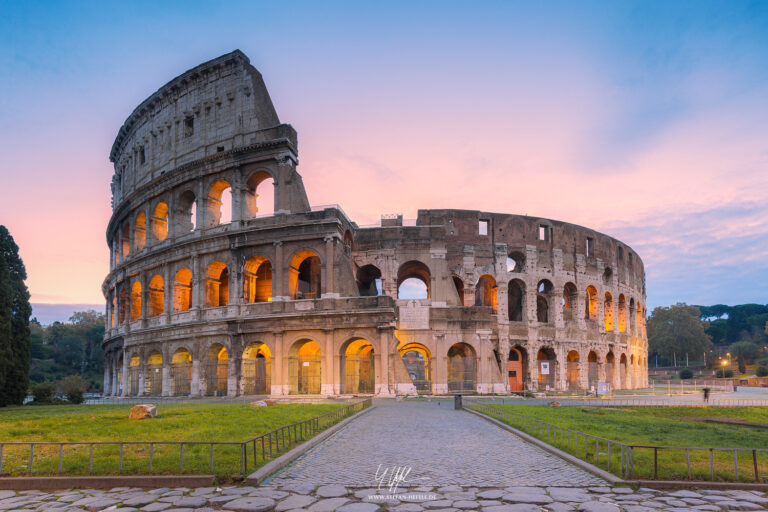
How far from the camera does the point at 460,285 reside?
4150 cm

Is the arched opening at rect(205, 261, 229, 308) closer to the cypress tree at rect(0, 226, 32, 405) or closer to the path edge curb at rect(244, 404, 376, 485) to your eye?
the cypress tree at rect(0, 226, 32, 405)

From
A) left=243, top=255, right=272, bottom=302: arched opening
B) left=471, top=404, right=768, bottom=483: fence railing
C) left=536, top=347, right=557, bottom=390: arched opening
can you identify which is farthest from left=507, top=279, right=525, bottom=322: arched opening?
left=471, top=404, right=768, bottom=483: fence railing

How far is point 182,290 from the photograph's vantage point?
36.0 m

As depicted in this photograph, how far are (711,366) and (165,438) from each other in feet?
301

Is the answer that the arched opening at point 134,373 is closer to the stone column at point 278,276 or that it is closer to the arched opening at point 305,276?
the arched opening at point 305,276

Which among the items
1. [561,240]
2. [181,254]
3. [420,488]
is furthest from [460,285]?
[420,488]

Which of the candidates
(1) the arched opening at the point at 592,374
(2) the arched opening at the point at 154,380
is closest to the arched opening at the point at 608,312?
(1) the arched opening at the point at 592,374

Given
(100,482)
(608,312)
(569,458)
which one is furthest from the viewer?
(608,312)

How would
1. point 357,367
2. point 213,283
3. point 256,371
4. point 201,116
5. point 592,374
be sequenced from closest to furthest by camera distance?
1. point 357,367
2. point 256,371
3. point 213,283
4. point 201,116
5. point 592,374

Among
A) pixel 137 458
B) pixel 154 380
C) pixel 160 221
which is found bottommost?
pixel 154 380

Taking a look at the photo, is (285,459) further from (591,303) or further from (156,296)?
(591,303)

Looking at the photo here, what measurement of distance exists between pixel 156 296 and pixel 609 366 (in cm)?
3390

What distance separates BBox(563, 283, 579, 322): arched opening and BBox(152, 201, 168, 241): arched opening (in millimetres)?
28839
